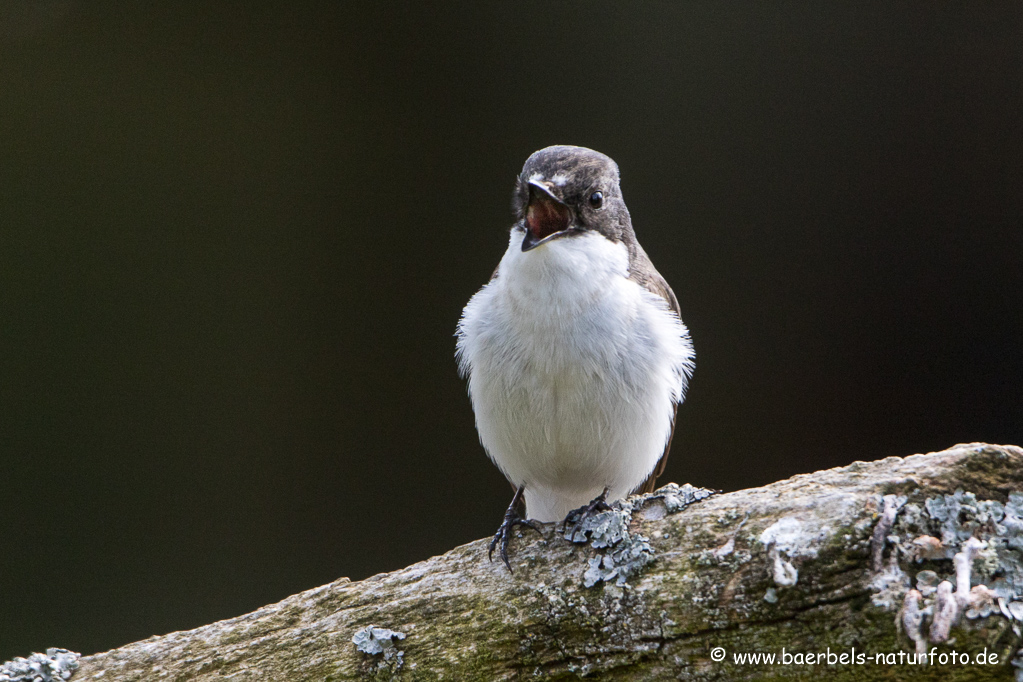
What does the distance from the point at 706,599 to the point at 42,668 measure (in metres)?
1.76

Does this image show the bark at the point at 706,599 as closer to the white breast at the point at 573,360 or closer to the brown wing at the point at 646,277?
the white breast at the point at 573,360

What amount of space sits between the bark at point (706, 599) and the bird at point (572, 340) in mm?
285

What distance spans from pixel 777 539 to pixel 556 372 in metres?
0.86

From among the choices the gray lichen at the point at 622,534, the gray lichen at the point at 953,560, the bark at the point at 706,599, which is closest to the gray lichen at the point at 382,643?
the bark at the point at 706,599

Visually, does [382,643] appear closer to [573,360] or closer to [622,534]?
[622,534]

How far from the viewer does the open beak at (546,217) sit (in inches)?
95.3

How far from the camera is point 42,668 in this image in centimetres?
224

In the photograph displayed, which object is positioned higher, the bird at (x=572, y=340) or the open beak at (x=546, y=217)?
the open beak at (x=546, y=217)

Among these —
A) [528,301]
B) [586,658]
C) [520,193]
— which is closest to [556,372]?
[528,301]

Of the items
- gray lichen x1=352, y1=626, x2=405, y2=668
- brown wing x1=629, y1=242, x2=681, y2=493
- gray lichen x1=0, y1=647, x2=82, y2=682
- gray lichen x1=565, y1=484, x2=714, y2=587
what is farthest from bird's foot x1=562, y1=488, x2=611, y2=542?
gray lichen x1=0, y1=647, x2=82, y2=682

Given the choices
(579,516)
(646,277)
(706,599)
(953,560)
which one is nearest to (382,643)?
(579,516)

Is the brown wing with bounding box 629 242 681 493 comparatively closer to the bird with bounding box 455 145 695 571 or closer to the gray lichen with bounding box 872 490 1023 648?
the bird with bounding box 455 145 695 571

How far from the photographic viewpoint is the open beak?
2.42m

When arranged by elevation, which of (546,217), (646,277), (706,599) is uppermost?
(546,217)
